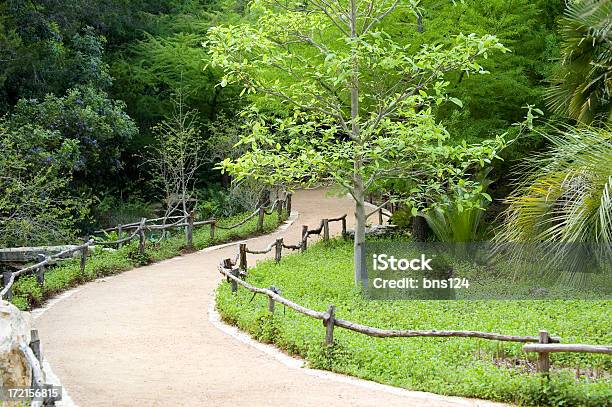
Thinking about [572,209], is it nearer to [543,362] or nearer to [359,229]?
[543,362]

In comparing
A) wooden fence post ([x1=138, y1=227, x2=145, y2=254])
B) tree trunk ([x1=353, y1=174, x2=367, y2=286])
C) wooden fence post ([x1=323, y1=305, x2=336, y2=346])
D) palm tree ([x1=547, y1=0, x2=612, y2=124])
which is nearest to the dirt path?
wooden fence post ([x1=323, y1=305, x2=336, y2=346])

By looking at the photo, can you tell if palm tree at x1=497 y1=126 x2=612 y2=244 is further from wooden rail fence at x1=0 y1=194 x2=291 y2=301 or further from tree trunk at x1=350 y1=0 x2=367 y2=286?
wooden rail fence at x1=0 y1=194 x2=291 y2=301

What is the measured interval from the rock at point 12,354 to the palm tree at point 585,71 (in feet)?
29.9

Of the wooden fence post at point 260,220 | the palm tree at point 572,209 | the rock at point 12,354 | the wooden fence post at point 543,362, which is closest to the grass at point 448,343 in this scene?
the wooden fence post at point 543,362

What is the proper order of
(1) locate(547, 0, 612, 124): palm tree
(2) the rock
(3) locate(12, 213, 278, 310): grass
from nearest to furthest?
(2) the rock, (1) locate(547, 0, 612, 124): palm tree, (3) locate(12, 213, 278, 310): grass

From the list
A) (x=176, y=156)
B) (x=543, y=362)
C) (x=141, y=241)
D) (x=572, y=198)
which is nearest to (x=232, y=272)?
(x=141, y=241)

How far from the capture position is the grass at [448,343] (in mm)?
7598

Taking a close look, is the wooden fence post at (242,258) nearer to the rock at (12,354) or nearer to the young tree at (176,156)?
the young tree at (176,156)

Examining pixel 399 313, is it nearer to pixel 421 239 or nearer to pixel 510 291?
pixel 510 291

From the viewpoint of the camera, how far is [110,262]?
57.9 ft

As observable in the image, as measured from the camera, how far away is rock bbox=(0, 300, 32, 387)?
7.01 metres

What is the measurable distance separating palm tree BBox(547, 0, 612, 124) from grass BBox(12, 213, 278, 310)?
9883 millimetres

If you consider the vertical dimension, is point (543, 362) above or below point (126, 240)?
above

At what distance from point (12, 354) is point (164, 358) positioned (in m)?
2.94
